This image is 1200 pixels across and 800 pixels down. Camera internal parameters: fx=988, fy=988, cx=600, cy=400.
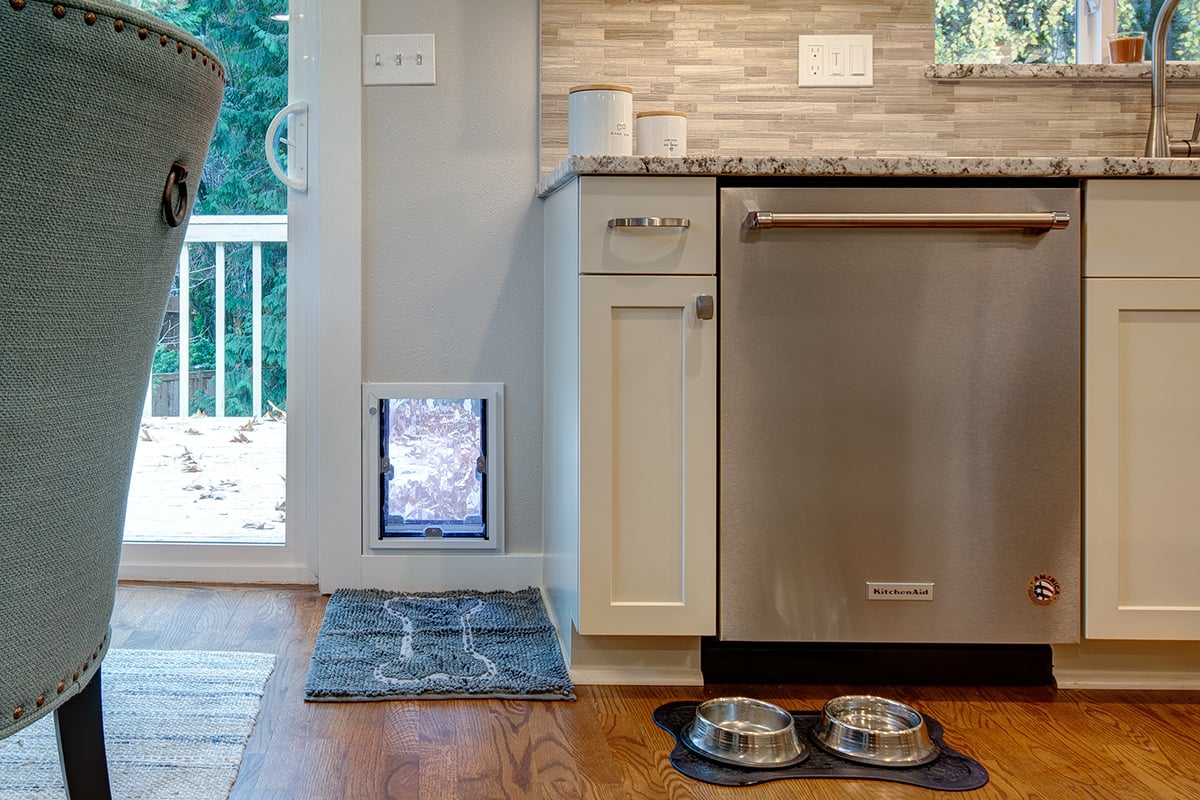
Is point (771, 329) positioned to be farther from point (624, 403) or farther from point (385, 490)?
point (385, 490)

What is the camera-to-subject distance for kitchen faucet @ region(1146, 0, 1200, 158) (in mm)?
1990

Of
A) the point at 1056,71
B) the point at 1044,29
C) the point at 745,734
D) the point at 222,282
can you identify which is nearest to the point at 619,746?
the point at 745,734

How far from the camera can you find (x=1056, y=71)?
221 cm

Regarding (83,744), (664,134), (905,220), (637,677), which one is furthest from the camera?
(664,134)

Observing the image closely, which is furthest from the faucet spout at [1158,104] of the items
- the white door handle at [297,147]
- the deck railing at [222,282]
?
the deck railing at [222,282]

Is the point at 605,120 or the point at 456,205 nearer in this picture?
the point at 605,120

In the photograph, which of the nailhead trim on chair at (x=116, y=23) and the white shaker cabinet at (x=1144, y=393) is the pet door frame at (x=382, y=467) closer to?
the white shaker cabinet at (x=1144, y=393)

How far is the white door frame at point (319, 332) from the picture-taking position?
220 centimetres

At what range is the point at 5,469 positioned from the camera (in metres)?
0.68

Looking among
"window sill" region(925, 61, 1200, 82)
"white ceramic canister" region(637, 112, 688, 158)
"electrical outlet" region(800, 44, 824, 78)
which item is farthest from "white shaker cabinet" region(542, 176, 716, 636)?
"window sill" region(925, 61, 1200, 82)

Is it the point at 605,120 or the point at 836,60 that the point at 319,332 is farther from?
the point at 836,60

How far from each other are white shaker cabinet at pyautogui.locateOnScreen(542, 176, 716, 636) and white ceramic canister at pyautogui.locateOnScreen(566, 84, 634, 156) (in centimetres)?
33

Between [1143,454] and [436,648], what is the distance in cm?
127

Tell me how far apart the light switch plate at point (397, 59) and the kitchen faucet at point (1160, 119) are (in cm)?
151
